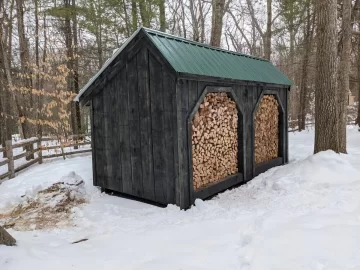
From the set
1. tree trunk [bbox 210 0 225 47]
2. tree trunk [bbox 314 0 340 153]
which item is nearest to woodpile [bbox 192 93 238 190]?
tree trunk [bbox 314 0 340 153]

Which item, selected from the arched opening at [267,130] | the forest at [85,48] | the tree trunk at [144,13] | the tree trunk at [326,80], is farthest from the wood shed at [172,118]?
the tree trunk at [144,13]

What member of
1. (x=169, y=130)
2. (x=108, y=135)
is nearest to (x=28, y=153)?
(x=108, y=135)

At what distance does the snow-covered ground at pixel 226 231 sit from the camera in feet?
8.45

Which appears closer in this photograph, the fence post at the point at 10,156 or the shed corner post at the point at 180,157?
the shed corner post at the point at 180,157

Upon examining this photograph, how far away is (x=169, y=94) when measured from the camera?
4.29 metres

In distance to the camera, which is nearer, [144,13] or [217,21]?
[217,21]

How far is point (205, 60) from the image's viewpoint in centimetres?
488

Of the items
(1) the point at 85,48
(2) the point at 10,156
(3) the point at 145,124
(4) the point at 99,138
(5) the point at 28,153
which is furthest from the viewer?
(1) the point at 85,48

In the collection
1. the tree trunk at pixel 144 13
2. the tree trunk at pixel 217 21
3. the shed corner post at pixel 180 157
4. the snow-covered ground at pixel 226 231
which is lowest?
the snow-covered ground at pixel 226 231

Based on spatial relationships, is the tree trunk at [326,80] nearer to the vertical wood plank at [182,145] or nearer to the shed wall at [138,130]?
the vertical wood plank at [182,145]

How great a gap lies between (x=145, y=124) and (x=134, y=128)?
0.94ft

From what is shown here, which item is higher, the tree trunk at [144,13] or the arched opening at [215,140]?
the tree trunk at [144,13]

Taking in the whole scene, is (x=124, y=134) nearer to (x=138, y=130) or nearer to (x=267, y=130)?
(x=138, y=130)

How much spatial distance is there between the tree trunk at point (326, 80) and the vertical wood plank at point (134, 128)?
162 inches
